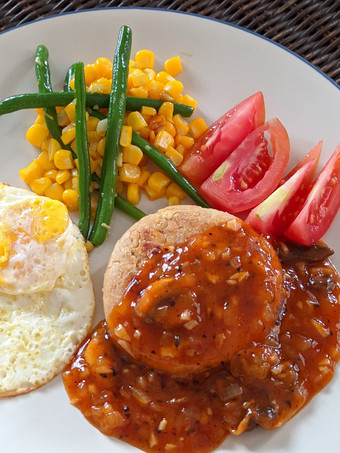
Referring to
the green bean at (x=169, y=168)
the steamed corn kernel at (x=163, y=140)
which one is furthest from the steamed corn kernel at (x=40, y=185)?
the steamed corn kernel at (x=163, y=140)

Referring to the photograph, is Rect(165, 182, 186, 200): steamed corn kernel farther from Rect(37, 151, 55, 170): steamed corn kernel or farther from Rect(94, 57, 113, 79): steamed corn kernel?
Rect(94, 57, 113, 79): steamed corn kernel

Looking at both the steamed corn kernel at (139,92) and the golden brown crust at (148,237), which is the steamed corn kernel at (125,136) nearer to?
the steamed corn kernel at (139,92)

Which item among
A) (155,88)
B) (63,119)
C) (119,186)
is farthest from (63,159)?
(155,88)

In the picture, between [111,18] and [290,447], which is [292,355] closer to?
[290,447]

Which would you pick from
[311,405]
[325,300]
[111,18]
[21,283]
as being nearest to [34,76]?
[111,18]

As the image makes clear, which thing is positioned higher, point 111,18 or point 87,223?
point 111,18

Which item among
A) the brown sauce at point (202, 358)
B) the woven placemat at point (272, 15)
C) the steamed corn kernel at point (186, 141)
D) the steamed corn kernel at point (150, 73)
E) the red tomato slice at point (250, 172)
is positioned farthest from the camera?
the woven placemat at point (272, 15)

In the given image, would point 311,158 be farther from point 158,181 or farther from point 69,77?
point 69,77
